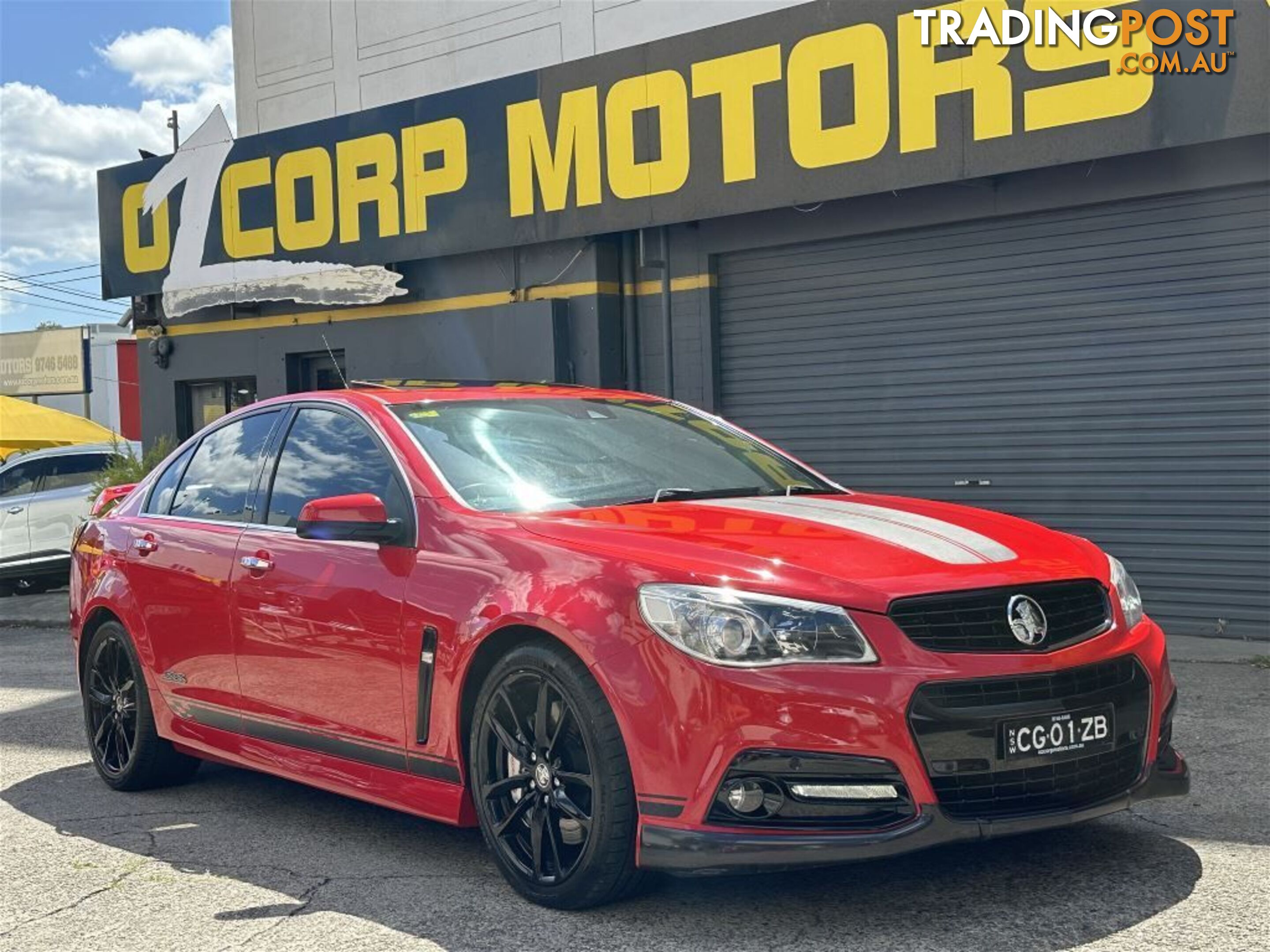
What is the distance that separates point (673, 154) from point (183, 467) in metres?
7.46

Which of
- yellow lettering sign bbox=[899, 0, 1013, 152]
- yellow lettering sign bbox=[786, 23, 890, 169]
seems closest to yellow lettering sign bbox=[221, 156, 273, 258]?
yellow lettering sign bbox=[786, 23, 890, 169]

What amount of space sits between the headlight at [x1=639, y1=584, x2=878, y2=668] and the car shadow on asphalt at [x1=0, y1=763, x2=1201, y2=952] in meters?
0.75

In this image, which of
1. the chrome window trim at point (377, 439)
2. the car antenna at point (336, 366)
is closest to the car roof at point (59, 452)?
the car antenna at point (336, 366)

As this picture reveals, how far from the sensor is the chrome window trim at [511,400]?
5102 mm

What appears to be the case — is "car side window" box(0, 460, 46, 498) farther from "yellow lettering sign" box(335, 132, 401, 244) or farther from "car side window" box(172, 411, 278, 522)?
"car side window" box(172, 411, 278, 522)

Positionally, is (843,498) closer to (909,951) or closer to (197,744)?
(909,951)

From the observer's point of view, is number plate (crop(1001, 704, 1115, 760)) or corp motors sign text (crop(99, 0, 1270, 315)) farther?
corp motors sign text (crop(99, 0, 1270, 315))

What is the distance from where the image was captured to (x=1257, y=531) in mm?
10453

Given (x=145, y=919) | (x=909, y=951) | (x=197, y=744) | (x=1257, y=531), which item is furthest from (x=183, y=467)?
(x=1257, y=531)

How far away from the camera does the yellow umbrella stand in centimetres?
2414

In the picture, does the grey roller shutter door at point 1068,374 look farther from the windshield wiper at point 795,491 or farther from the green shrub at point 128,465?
the green shrub at point 128,465

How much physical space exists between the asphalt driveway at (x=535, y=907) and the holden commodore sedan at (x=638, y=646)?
0.23 metres

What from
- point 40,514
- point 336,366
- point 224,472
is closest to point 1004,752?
point 224,472

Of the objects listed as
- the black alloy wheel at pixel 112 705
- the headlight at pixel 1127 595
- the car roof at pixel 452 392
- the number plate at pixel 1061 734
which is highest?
the car roof at pixel 452 392
